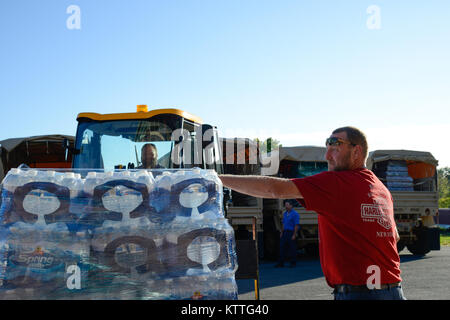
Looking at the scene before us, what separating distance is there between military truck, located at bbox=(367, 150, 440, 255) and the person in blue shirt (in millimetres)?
3324

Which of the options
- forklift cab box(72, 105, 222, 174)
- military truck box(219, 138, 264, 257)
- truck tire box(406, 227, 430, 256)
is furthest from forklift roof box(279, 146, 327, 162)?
forklift cab box(72, 105, 222, 174)

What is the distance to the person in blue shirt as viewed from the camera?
12906mm

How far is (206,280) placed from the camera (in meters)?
3.27

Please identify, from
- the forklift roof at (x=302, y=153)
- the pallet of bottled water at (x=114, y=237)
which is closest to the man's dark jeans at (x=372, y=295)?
the pallet of bottled water at (x=114, y=237)

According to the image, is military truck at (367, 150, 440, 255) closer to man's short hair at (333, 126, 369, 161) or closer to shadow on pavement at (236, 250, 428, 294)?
shadow on pavement at (236, 250, 428, 294)

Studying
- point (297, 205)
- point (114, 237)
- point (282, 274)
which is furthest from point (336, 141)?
point (297, 205)

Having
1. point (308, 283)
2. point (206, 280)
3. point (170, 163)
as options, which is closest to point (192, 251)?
point (206, 280)

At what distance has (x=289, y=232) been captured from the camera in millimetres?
13047

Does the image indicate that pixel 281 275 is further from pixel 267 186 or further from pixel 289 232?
pixel 267 186

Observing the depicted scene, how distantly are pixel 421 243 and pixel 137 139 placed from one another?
11355 mm

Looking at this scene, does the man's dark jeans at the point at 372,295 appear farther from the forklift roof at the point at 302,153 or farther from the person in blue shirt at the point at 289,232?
the forklift roof at the point at 302,153

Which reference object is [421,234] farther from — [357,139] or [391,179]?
[357,139]

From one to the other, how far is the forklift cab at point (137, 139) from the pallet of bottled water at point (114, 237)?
3.42 metres

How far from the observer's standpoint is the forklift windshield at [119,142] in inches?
277
